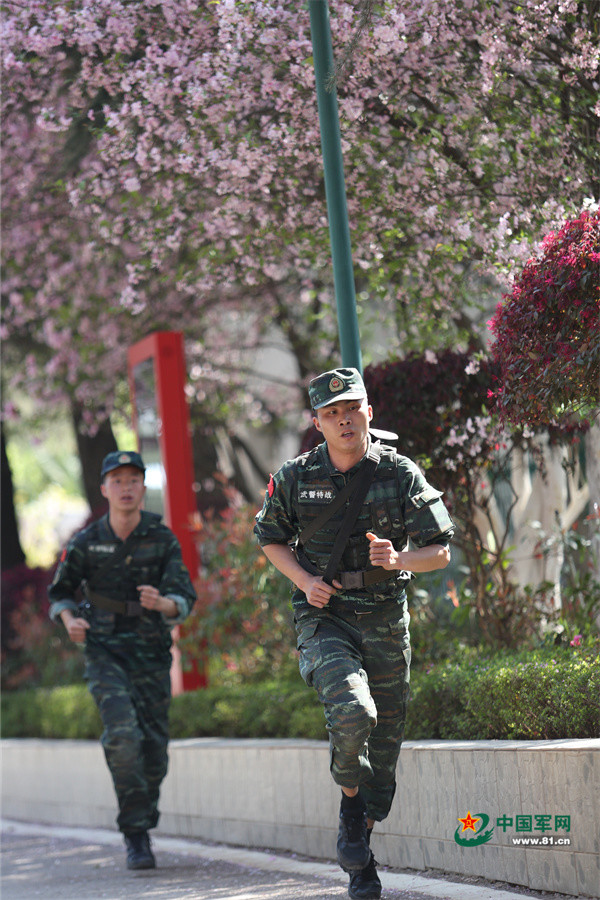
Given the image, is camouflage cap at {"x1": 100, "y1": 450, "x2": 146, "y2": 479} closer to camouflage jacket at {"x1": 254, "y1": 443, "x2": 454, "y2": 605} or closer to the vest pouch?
camouflage jacket at {"x1": 254, "y1": 443, "x2": 454, "y2": 605}

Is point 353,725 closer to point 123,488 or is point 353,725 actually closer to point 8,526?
point 123,488

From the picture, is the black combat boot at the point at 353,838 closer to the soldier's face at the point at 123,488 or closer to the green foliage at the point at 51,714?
the soldier's face at the point at 123,488

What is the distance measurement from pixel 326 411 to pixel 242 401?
10.7 metres

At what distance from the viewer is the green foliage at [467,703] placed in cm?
534

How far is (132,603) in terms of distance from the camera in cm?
701

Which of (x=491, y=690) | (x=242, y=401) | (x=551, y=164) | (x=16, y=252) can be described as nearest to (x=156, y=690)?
(x=491, y=690)

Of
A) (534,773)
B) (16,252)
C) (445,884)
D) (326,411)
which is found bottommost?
(445,884)

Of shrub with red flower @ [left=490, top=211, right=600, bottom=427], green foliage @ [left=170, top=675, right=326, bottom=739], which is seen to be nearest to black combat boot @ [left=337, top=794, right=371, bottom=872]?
shrub with red flower @ [left=490, top=211, right=600, bottom=427]

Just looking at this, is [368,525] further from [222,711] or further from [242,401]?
[242,401]

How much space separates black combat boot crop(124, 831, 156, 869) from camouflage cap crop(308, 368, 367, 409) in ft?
10.0

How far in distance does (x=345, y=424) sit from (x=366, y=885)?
181 centimetres

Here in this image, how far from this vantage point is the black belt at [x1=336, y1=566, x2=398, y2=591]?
16.4ft

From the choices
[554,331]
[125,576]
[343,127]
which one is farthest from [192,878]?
[343,127]

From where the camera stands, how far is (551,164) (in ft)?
23.3
